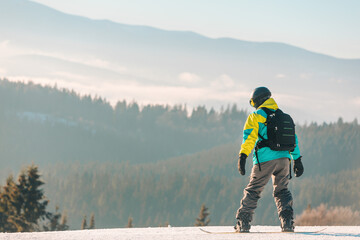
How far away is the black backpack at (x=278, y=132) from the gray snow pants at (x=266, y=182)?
31cm

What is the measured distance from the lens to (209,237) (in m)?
9.30

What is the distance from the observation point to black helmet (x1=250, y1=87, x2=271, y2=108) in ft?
33.2

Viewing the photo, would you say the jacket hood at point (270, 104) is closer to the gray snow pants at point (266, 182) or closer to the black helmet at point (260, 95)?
the black helmet at point (260, 95)

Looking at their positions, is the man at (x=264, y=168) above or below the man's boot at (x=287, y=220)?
above

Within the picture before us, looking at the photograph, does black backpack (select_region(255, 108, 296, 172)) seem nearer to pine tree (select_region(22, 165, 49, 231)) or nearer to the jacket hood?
the jacket hood

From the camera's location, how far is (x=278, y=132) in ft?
32.3

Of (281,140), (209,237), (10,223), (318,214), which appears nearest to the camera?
(209,237)

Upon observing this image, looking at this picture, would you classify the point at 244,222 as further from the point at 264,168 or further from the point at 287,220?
the point at 264,168

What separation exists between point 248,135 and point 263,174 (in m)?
0.85

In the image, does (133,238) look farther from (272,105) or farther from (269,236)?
(272,105)

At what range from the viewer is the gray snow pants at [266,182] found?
1005 centimetres

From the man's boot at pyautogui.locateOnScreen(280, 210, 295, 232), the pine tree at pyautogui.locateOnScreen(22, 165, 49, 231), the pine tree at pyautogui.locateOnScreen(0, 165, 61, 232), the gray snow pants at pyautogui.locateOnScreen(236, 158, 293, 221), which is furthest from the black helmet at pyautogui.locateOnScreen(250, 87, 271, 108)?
the pine tree at pyautogui.locateOnScreen(22, 165, 49, 231)

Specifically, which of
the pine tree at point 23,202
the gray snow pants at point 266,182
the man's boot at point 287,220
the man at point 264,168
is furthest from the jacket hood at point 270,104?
the pine tree at point 23,202

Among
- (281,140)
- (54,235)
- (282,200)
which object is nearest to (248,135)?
(281,140)
